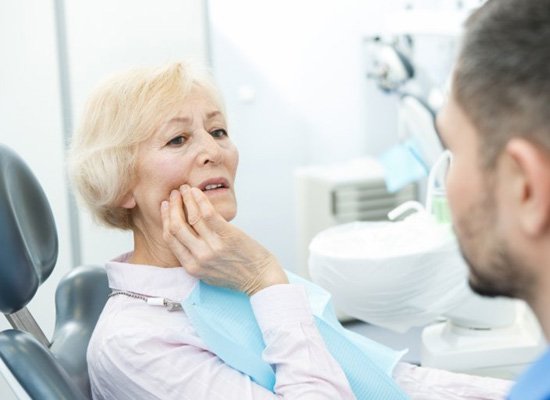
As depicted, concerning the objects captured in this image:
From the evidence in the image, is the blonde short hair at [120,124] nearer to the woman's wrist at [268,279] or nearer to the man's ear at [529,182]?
the woman's wrist at [268,279]

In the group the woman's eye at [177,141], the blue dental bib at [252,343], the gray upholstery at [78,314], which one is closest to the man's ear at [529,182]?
the blue dental bib at [252,343]

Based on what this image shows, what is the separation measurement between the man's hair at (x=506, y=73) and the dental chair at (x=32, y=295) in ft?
2.35

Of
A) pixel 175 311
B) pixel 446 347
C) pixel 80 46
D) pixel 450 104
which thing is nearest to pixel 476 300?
pixel 446 347

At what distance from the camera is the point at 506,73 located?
730 millimetres

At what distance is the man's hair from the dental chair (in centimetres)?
72

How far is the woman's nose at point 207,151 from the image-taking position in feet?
4.45

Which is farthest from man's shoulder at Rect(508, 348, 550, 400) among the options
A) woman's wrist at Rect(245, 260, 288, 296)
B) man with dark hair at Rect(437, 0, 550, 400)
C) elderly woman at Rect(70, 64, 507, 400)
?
woman's wrist at Rect(245, 260, 288, 296)

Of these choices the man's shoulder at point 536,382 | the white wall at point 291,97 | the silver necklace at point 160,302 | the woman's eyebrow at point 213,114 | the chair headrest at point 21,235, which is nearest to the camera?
the man's shoulder at point 536,382

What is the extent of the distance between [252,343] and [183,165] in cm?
33

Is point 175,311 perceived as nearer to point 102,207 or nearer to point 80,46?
point 102,207

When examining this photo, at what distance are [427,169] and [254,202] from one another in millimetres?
1148

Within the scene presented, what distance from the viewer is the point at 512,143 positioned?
0.72m

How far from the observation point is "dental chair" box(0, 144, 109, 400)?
3.64ft

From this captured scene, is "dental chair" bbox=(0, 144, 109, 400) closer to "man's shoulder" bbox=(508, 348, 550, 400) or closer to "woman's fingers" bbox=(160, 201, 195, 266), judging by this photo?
"woman's fingers" bbox=(160, 201, 195, 266)
